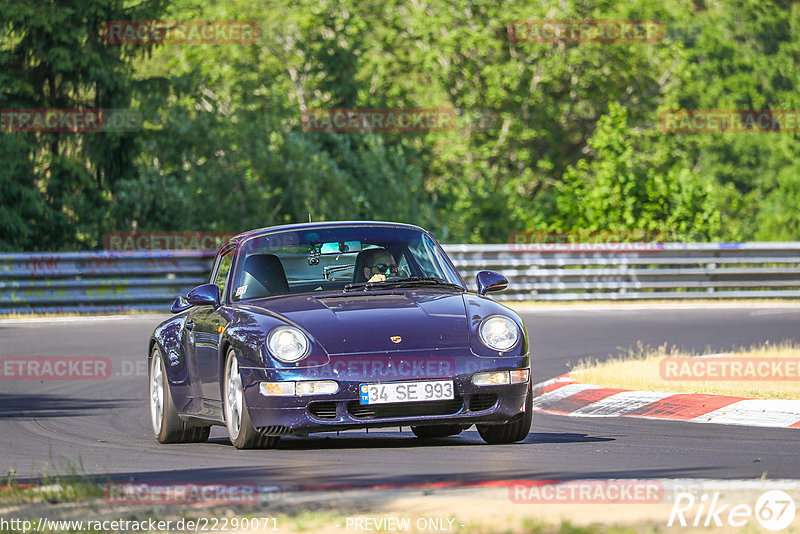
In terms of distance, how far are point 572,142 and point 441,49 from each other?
6.24 m

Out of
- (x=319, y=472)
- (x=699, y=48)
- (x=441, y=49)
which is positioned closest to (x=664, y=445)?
(x=319, y=472)

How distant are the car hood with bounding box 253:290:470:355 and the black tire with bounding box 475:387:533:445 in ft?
2.15

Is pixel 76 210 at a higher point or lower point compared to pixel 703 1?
lower

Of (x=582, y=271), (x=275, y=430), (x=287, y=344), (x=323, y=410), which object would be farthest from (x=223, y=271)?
(x=582, y=271)

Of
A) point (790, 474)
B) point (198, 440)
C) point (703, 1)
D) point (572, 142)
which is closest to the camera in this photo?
point (790, 474)

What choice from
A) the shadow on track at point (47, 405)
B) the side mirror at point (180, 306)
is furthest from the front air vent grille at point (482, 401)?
the shadow on track at point (47, 405)

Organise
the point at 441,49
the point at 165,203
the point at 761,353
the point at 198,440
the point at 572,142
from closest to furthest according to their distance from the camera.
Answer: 1. the point at 198,440
2. the point at 761,353
3. the point at 165,203
4. the point at 441,49
5. the point at 572,142

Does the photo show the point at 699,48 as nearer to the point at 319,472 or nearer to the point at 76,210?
the point at 76,210

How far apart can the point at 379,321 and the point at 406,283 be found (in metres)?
0.94

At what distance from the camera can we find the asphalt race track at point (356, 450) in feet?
24.5

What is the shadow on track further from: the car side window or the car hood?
the car hood

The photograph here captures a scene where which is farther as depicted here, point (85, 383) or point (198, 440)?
point (85, 383)

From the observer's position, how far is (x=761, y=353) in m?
14.9

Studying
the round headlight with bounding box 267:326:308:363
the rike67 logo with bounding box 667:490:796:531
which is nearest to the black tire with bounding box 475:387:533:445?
the round headlight with bounding box 267:326:308:363
